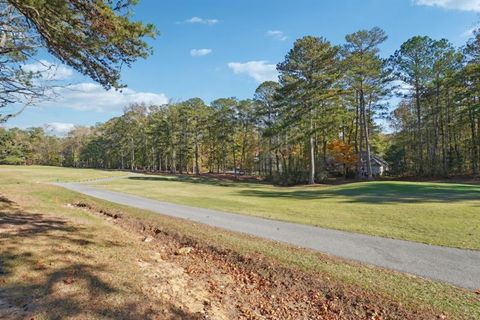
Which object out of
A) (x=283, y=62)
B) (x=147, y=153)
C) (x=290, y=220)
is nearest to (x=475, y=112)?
(x=283, y=62)

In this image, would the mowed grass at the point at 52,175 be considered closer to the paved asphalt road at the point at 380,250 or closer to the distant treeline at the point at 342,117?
the distant treeline at the point at 342,117

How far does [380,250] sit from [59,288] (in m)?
6.36

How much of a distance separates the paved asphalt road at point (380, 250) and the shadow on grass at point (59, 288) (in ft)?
13.6

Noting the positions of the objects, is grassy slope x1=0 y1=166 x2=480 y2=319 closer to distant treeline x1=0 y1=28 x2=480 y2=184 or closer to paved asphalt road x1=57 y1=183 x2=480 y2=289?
paved asphalt road x1=57 y1=183 x2=480 y2=289

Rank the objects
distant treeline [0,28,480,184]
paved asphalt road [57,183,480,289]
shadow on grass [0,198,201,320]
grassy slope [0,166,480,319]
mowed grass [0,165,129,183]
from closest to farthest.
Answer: shadow on grass [0,198,201,320]
grassy slope [0,166,480,319]
paved asphalt road [57,183,480,289]
distant treeline [0,28,480,184]
mowed grass [0,165,129,183]

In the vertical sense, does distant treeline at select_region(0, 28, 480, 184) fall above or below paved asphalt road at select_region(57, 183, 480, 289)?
above

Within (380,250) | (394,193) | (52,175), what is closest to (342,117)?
(394,193)

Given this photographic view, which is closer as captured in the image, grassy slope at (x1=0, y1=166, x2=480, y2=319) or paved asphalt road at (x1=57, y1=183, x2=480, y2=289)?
grassy slope at (x1=0, y1=166, x2=480, y2=319)

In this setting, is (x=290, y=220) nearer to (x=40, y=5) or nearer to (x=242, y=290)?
(x=242, y=290)

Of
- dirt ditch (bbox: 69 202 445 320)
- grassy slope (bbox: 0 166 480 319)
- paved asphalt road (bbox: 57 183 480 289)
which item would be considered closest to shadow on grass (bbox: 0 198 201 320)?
grassy slope (bbox: 0 166 480 319)

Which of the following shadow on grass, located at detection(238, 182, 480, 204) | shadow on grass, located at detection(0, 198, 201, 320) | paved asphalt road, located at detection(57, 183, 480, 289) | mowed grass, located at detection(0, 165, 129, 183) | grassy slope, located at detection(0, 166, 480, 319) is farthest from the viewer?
mowed grass, located at detection(0, 165, 129, 183)

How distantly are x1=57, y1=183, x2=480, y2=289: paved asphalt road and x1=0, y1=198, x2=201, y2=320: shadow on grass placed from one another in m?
4.14

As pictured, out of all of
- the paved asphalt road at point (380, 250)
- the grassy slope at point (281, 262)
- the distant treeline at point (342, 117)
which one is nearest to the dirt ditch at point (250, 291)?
the grassy slope at point (281, 262)

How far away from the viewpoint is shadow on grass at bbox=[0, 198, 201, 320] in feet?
12.4
